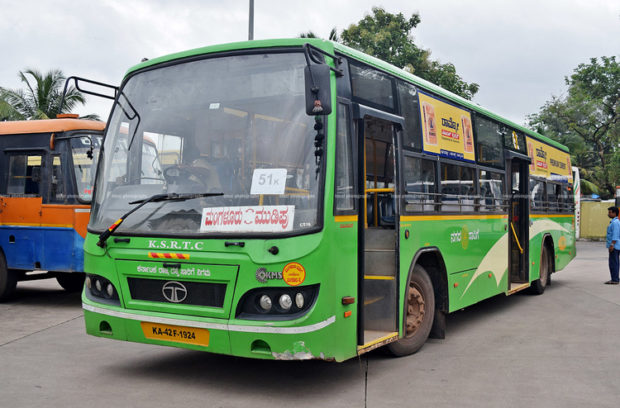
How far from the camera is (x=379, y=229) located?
7.02m

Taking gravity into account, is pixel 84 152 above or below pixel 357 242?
above

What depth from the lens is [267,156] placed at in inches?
214

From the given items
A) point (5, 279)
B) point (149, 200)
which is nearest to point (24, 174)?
point (5, 279)

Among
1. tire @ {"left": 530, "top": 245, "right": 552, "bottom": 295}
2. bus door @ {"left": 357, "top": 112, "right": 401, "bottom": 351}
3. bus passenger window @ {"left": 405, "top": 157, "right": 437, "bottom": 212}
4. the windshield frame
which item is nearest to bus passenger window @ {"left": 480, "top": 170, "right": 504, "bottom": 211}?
bus passenger window @ {"left": 405, "top": 157, "right": 437, "bottom": 212}

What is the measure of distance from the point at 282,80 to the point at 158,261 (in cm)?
185

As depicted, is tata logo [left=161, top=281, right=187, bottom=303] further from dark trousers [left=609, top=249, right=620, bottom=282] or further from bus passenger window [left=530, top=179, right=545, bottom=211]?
dark trousers [left=609, top=249, right=620, bottom=282]

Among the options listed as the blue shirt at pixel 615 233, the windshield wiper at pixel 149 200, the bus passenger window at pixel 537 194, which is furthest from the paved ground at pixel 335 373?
the blue shirt at pixel 615 233

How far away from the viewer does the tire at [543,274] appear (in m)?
12.7

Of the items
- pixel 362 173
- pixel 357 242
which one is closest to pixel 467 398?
pixel 357 242

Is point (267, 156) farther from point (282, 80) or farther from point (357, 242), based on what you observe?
point (357, 242)

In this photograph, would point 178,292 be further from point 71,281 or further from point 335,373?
point 71,281

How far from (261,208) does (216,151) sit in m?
0.72

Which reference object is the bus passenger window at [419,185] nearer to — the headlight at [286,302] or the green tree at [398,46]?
the headlight at [286,302]

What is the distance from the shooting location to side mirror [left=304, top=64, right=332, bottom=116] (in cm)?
505
